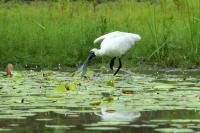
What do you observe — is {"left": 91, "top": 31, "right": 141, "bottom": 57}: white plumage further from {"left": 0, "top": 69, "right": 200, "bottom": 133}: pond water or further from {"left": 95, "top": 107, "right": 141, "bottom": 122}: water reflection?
{"left": 95, "top": 107, "right": 141, "bottom": 122}: water reflection

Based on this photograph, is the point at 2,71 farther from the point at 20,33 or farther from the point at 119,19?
the point at 119,19

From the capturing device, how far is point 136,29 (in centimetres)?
1551

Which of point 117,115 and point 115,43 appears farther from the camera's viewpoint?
point 115,43

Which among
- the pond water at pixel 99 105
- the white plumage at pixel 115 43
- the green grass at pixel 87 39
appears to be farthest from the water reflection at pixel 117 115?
the green grass at pixel 87 39

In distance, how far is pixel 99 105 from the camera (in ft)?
27.7

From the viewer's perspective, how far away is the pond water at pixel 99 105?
23.1 feet

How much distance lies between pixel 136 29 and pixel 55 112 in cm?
775

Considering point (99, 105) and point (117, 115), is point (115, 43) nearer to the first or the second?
point (99, 105)

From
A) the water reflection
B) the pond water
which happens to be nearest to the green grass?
the pond water

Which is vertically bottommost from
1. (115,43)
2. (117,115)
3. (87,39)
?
(117,115)

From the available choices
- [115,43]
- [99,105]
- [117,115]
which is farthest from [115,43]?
[117,115]

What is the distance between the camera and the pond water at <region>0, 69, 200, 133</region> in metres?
7.04

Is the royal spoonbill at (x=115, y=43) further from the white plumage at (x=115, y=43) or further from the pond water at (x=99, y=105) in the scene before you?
the pond water at (x=99, y=105)

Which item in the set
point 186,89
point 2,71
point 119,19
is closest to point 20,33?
point 2,71
